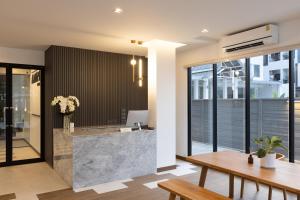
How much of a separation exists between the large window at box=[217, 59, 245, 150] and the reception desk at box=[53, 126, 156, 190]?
5.20ft

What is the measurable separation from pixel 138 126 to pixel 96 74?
159cm

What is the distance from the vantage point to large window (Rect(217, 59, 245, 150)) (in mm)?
4926

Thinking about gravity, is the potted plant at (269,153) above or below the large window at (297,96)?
below

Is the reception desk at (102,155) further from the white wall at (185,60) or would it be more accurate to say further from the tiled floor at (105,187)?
Result: the white wall at (185,60)

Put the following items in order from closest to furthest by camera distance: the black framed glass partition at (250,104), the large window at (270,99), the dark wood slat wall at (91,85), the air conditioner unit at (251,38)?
the air conditioner unit at (251,38) → the black framed glass partition at (250,104) → the large window at (270,99) → the dark wood slat wall at (91,85)

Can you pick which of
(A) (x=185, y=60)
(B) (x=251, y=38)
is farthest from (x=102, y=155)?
(B) (x=251, y=38)

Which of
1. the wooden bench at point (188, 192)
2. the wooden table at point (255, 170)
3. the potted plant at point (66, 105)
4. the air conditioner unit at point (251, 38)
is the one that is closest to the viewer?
the wooden table at point (255, 170)

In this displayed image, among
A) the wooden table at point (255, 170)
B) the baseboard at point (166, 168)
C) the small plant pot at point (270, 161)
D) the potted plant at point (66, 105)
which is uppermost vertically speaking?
the potted plant at point (66, 105)

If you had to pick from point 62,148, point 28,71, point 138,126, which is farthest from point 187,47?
point 28,71

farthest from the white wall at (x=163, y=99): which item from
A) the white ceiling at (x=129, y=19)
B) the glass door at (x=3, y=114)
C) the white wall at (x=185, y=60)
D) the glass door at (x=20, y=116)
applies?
the glass door at (x=3, y=114)

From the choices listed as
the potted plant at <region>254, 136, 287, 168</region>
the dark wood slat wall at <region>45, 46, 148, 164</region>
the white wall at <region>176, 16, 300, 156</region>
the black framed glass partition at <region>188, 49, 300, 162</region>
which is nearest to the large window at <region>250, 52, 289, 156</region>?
the black framed glass partition at <region>188, 49, 300, 162</region>

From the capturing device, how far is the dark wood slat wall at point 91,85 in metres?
5.14

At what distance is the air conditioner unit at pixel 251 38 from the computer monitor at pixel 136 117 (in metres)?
1.94

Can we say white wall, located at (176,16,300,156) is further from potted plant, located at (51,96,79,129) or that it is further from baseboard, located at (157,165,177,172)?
potted plant, located at (51,96,79,129)
